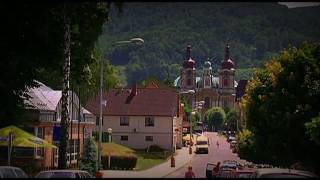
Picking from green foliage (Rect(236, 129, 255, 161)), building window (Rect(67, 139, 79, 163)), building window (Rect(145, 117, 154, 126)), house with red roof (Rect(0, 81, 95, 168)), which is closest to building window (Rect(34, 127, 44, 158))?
house with red roof (Rect(0, 81, 95, 168))

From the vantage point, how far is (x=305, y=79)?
1404 inches

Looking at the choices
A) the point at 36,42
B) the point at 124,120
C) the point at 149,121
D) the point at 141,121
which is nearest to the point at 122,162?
the point at 141,121

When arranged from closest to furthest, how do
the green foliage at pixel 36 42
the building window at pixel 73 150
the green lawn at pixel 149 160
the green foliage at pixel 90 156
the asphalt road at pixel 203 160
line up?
the green foliage at pixel 36 42 < the green foliage at pixel 90 156 < the asphalt road at pixel 203 160 < the building window at pixel 73 150 < the green lawn at pixel 149 160

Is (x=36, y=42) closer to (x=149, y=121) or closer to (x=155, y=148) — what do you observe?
(x=155, y=148)

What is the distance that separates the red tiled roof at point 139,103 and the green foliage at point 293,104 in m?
55.2

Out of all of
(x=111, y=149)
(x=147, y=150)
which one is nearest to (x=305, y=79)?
(x=111, y=149)

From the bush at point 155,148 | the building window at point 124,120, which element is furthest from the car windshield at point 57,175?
the building window at point 124,120

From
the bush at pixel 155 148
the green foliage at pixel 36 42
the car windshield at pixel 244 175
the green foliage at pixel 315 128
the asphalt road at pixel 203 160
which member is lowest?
the asphalt road at pixel 203 160

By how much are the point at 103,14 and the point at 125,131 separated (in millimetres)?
64948

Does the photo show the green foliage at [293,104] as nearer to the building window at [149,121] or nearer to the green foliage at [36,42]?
the green foliage at [36,42]

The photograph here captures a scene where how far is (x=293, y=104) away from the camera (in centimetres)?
3644

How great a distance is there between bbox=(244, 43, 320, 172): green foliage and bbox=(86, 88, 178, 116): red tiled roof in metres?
55.2

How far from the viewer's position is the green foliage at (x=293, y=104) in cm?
3531

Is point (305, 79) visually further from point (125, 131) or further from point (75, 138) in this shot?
point (125, 131)
